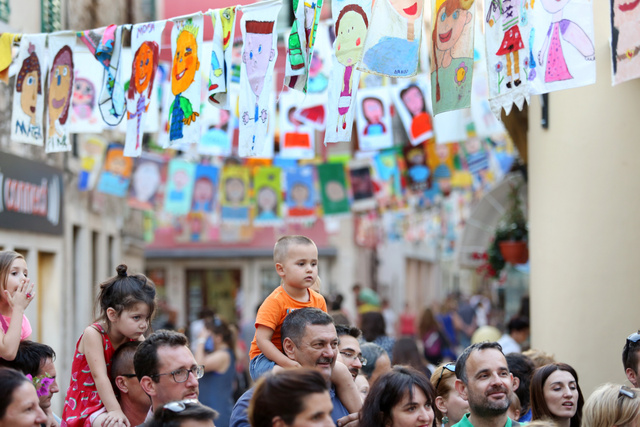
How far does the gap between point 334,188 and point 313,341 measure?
11709 mm

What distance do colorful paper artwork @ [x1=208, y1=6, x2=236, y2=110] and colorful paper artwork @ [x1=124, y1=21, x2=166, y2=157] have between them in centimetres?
57

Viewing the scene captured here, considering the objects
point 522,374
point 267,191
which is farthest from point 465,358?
point 267,191

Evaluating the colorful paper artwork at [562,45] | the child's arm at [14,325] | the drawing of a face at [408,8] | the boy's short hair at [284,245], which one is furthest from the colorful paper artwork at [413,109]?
the child's arm at [14,325]

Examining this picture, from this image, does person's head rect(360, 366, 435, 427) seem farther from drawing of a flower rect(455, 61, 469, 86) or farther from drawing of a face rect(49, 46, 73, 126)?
drawing of a face rect(49, 46, 73, 126)

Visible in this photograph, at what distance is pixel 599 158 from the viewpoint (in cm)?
751

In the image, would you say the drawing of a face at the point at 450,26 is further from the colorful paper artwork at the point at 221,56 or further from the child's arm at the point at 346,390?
the child's arm at the point at 346,390

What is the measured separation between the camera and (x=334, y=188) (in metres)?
16.2

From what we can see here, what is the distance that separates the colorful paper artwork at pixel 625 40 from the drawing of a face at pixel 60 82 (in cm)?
439

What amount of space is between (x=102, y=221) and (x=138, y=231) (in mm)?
4107

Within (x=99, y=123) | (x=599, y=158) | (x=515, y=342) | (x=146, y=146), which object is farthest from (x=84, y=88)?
(x=146, y=146)

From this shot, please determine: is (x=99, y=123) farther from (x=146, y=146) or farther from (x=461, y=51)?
(x=146, y=146)

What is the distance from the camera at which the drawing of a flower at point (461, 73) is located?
581cm

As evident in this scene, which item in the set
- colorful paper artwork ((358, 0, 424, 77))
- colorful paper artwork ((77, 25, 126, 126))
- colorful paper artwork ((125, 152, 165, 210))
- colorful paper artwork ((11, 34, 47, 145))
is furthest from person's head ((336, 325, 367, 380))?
colorful paper artwork ((125, 152, 165, 210))

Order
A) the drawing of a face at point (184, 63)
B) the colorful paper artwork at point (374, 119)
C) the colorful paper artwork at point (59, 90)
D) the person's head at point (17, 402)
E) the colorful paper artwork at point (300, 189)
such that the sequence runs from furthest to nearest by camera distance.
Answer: the colorful paper artwork at point (300, 189)
the colorful paper artwork at point (374, 119)
the colorful paper artwork at point (59, 90)
the drawing of a face at point (184, 63)
the person's head at point (17, 402)
